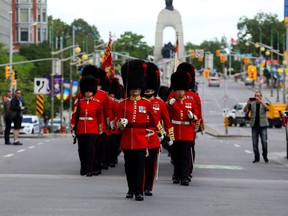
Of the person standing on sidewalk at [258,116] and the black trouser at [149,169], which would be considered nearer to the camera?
the black trouser at [149,169]

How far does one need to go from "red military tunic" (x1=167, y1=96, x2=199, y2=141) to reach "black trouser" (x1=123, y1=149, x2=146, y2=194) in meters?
3.19

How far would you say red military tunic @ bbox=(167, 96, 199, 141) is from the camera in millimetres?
19031

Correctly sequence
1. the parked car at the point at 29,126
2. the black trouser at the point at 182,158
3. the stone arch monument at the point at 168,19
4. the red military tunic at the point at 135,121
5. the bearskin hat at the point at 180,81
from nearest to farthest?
the red military tunic at the point at 135,121 < the black trouser at the point at 182,158 < the bearskin hat at the point at 180,81 < the parked car at the point at 29,126 < the stone arch monument at the point at 168,19

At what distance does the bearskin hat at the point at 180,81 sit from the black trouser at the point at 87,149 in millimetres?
2466

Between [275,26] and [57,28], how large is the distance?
137ft

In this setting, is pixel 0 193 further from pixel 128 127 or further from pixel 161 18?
pixel 161 18

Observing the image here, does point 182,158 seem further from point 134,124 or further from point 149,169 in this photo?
point 134,124

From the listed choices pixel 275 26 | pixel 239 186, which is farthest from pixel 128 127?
pixel 275 26

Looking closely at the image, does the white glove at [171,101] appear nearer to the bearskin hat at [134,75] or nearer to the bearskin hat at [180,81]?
the bearskin hat at [180,81]

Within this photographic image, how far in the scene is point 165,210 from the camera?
46.5 ft

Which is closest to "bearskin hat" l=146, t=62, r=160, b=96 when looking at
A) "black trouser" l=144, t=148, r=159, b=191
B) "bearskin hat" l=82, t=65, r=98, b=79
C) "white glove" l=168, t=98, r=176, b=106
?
"black trouser" l=144, t=148, r=159, b=191

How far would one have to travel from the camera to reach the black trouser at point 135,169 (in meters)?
15.6

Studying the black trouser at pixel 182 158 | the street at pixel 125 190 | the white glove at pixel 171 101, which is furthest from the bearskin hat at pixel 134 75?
the black trouser at pixel 182 158

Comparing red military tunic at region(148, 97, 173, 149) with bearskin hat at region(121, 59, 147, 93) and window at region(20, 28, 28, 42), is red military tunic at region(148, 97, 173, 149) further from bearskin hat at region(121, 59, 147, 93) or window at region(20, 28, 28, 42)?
window at region(20, 28, 28, 42)
